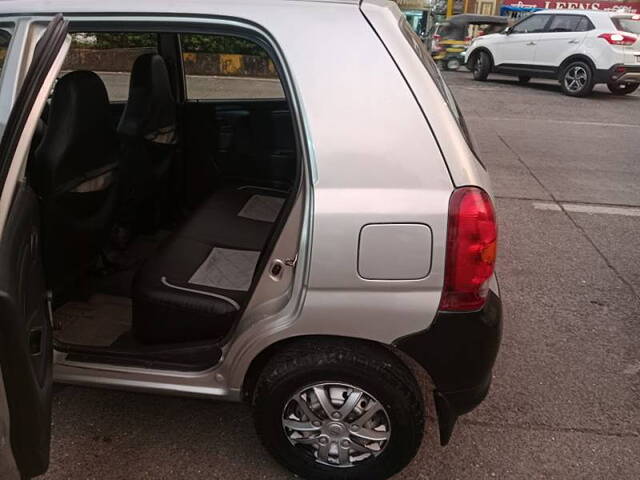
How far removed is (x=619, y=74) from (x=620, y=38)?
2.24 feet

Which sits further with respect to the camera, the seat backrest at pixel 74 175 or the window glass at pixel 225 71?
the window glass at pixel 225 71

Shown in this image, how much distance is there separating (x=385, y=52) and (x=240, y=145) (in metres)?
2.28

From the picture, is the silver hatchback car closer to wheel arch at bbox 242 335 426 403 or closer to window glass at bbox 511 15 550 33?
wheel arch at bbox 242 335 426 403

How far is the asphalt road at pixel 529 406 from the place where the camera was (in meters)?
2.31

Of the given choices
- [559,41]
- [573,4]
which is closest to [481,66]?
[559,41]

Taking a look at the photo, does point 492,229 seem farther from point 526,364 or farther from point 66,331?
point 66,331

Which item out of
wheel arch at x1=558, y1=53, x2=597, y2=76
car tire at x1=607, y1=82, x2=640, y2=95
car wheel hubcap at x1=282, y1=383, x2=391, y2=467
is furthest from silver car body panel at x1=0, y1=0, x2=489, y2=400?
car tire at x1=607, y1=82, x2=640, y2=95

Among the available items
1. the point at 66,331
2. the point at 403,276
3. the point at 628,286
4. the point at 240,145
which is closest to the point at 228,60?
the point at 240,145

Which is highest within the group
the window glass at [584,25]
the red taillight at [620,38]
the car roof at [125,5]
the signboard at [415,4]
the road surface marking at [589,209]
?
the car roof at [125,5]

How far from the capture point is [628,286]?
387 cm

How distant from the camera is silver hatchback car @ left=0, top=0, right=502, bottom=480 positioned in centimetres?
170

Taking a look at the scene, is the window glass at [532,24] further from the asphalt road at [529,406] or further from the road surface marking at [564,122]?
the asphalt road at [529,406]

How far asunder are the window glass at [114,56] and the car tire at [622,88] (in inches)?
437

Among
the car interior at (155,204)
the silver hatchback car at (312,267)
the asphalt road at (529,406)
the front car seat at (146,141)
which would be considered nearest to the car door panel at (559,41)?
the asphalt road at (529,406)
